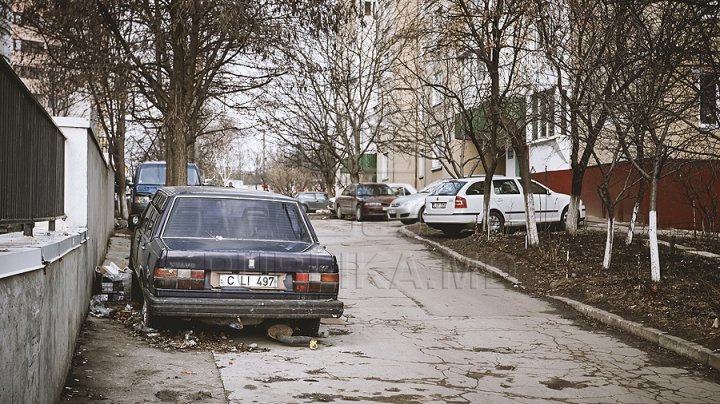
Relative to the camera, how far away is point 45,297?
4.53 meters

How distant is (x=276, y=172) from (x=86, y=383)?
264 ft

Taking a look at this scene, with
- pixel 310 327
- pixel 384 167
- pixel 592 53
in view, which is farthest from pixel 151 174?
pixel 384 167

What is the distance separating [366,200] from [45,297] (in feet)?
86.1

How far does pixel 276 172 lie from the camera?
85812 millimetres

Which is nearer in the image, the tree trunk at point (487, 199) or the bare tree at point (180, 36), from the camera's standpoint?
the bare tree at point (180, 36)

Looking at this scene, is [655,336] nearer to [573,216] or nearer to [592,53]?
[592,53]

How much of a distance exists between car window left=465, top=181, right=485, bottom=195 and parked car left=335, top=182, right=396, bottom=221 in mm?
10978

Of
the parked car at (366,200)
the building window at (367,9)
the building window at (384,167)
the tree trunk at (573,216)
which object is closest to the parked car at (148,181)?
the building window at (367,9)

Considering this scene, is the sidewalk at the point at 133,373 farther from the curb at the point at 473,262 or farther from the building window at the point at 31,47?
the building window at the point at 31,47

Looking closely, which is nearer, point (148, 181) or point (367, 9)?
point (148, 181)

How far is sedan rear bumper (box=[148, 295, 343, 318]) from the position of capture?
721 centimetres

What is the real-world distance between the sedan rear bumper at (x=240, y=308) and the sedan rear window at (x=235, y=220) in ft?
2.97

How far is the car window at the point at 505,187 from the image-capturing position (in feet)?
65.7

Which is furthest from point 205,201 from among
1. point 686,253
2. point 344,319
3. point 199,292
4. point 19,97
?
point 686,253
